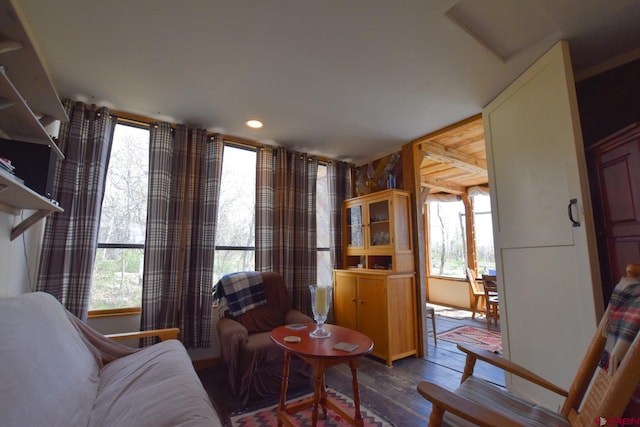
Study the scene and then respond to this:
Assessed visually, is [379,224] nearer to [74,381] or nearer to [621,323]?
[621,323]

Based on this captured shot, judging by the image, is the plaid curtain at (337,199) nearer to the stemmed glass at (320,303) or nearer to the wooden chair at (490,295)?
the stemmed glass at (320,303)

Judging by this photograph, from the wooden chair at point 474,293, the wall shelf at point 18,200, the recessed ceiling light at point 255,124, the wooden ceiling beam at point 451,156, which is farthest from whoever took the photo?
the wooden chair at point 474,293

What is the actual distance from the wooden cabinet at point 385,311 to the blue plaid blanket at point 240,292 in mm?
1090

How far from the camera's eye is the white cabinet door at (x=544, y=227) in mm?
1547

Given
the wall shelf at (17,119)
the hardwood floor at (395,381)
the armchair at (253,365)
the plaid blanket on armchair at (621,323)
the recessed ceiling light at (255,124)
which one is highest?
the recessed ceiling light at (255,124)

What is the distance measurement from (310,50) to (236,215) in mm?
1930

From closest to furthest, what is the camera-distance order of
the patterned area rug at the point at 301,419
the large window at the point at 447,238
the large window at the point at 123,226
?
the patterned area rug at the point at 301,419 → the large window at the point at 123,226 → the large window at the point at 447,238

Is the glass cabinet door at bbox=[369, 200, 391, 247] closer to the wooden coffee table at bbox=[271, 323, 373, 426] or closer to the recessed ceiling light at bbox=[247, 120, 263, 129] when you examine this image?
the wooden coffee table at bbox=[271, 323, 373, 426]

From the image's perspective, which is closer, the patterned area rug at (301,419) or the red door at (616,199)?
the red door at (616,199)

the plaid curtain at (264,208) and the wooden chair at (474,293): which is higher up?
the plaid curtain at (264,208)

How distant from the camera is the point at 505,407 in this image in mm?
1171

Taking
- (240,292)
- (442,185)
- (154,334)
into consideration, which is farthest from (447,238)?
(154,334)

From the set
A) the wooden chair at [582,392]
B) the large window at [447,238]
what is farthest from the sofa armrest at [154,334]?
the large window at [447,238]

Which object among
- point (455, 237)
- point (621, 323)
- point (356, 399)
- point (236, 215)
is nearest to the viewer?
point (621, 323)
